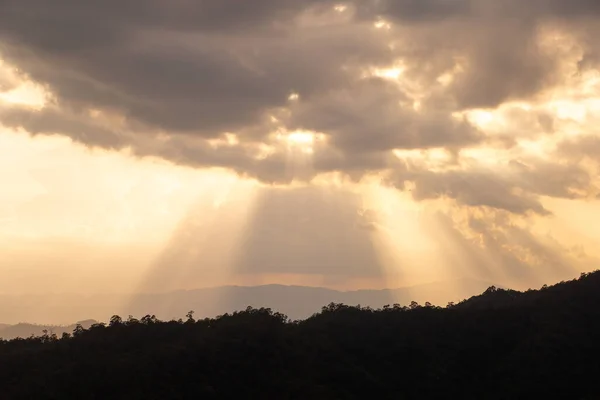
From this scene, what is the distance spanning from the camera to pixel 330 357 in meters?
45.4

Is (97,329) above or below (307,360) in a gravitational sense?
above

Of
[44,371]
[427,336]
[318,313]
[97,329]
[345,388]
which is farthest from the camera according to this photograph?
[318,313]

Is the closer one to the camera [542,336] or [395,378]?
[395,378]

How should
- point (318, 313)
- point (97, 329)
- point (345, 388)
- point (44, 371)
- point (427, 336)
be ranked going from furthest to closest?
point (318, 313), point (427, 336), point (97, 329), point (345, 388), point (44, 371)

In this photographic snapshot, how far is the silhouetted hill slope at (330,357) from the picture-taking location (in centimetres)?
3916

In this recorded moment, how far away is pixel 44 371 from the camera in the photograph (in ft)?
130

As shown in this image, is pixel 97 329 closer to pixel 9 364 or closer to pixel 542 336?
pixel 9 364

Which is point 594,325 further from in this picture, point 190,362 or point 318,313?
point 190,362

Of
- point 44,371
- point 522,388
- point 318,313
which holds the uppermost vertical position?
point 318,313

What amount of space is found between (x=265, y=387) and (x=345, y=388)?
5279 millimetres

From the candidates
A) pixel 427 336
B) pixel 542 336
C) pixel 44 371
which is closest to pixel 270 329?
pixel 427 336

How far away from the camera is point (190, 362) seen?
4119 centimetres

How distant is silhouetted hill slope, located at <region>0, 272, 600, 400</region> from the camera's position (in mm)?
39156

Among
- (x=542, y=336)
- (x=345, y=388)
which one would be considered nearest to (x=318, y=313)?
(x=345, y=388)
